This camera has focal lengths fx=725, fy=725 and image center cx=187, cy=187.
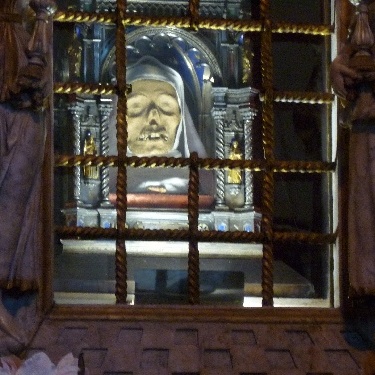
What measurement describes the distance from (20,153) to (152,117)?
468mm

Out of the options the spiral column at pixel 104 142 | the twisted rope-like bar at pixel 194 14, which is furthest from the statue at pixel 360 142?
the spiral column at pixel 104 142

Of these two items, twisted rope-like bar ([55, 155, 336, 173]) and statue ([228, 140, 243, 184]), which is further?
statue ([228, 140, 243, 184])

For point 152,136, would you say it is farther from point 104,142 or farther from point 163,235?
point 163,235

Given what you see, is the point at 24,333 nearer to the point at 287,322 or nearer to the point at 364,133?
the point at 287,322


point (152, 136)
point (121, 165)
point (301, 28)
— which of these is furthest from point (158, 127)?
point (301, 28)

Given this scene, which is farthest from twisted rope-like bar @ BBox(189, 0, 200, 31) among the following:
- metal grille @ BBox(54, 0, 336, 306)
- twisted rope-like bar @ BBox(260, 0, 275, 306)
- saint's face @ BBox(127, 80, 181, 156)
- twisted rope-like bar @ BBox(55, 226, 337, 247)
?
twisted rope-like bar @ BBox(55, 226, 337, 247)

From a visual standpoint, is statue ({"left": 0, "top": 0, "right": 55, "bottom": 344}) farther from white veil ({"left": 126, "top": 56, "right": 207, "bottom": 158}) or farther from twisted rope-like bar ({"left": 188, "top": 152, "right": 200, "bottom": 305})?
white veil ({"left": 126, "top": 56, "right": 207, "bottom": 158})

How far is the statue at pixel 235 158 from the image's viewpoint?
1426 mm

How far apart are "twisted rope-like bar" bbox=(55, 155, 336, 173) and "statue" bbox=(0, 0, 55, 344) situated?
15 cm

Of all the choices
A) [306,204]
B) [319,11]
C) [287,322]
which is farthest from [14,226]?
[319,11]

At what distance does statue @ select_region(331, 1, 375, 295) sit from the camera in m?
1.06

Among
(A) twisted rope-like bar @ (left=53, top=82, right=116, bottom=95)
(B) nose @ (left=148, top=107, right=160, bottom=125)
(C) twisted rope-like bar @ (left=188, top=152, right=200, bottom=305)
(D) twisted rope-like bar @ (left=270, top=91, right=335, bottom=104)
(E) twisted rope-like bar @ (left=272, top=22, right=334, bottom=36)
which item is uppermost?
(E) twisted rope-like bar @ (left=272, top=22, right=334, bottom=36)

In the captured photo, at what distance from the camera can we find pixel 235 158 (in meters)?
1.42

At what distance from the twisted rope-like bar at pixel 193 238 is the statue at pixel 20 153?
0.27 meters
